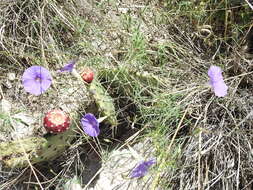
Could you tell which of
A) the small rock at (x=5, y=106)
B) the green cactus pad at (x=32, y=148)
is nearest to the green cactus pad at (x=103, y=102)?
the green cactus pad at (x=32, y=148)

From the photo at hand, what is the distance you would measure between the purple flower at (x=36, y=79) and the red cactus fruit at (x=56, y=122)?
12 cm

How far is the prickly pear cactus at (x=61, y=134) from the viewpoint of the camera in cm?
152

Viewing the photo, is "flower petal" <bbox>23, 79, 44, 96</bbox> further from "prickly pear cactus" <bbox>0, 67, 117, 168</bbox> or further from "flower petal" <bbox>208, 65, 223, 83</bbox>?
"flower petal" <bbox>208, 65, 223, 83</bbox>

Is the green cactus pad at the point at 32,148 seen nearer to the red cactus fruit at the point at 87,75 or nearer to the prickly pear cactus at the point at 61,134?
the prickly pear cactus at the point at 61,134

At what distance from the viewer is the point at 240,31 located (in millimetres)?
1874

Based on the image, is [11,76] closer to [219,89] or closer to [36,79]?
A: [36,79]

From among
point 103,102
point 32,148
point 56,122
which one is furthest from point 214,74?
point 32,148

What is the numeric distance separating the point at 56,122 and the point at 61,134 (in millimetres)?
78

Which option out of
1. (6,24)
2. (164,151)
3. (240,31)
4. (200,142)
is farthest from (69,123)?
(240,31)

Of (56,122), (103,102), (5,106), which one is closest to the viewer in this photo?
(56,122)

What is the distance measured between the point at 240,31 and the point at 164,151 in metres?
0.64

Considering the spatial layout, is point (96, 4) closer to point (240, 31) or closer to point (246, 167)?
point (240, 31)

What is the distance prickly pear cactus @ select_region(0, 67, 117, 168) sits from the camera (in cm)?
152

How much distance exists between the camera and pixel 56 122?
1.51 meters
